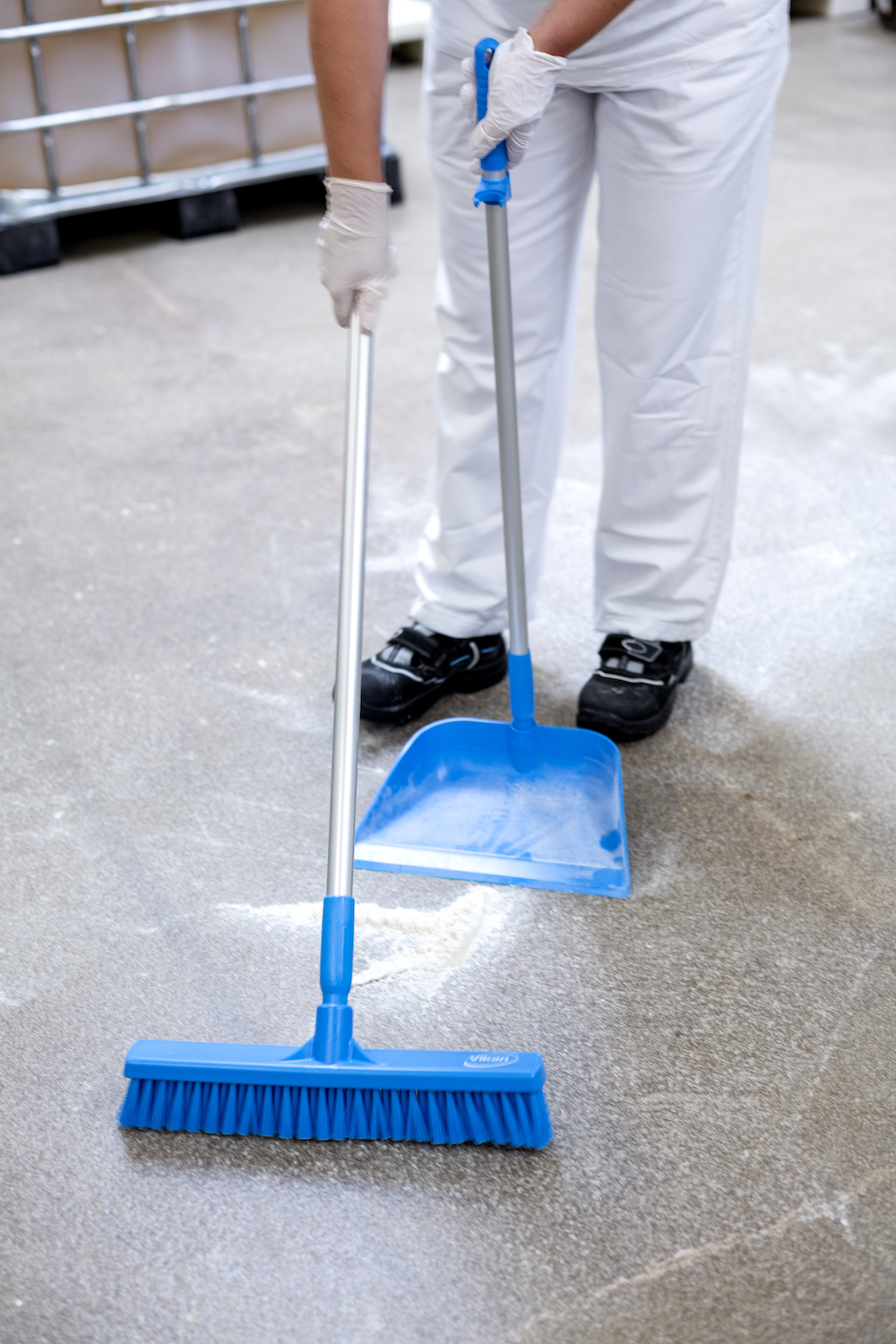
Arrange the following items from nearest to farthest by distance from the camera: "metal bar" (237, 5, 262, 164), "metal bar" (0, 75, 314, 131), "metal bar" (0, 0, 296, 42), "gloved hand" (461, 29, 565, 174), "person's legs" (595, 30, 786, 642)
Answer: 1. "gloved hand" (461, 29, 565, 174)
2. "person's legs" (595, 30, 786, 642)
3. "metal bar" (0, 0, 296, 42)
4. "metal bar" (0, 75, 314, 131)
5. "metal bar" (237, 5, 262, 164)

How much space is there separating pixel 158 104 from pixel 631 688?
87.0 inches

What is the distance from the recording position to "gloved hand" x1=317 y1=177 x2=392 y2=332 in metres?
1.14

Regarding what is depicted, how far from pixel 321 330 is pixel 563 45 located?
60.0 inches

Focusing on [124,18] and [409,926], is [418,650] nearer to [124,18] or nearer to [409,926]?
[409,926]

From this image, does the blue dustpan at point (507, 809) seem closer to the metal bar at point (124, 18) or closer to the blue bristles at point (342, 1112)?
the blue bristles at point (342, 1112)

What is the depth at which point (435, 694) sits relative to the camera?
4.90ft

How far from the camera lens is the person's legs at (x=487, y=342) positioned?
130 centimetres

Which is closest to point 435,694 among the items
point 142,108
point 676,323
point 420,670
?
point 420,670

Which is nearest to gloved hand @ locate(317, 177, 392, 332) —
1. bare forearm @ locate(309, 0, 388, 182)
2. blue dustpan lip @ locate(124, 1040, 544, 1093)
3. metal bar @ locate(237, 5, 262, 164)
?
bare forearm @ locate(309, 0, 388, 182)

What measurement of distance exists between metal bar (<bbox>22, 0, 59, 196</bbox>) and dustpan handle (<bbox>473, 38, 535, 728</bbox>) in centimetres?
195

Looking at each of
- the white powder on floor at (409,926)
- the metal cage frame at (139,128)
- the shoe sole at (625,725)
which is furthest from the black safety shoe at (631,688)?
the metal cage frame at (139,128)

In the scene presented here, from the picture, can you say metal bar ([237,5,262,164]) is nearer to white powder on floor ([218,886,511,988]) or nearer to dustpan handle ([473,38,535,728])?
dustpan handle ([473,38,535,728])

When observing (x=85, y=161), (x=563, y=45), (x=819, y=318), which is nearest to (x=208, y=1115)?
(x=563, y=45)

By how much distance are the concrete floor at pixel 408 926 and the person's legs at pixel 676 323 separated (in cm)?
17
